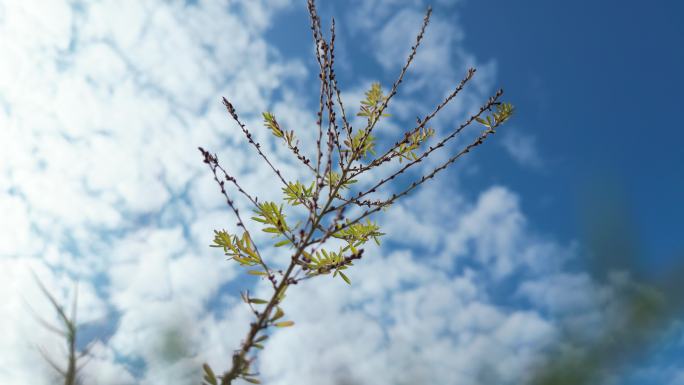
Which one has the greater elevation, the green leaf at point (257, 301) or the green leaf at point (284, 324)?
the green leaf at point (257, 301)

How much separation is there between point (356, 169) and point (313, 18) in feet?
5.06

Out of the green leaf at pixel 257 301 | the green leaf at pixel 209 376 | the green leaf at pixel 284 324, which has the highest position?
the green leaf at pixel 257 301

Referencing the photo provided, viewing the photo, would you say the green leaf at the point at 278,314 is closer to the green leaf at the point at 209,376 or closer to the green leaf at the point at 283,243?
the green leaf at the point at 209,376

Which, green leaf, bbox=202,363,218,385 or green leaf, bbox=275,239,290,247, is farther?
green leaf, bbox=275,239,290,247

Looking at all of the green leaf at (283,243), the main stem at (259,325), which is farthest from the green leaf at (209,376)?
the green leaf at (283,243)

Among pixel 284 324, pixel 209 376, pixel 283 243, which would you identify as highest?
pixel 283 243

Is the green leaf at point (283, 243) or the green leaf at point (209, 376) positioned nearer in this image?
the green leaf at point (209, 376)

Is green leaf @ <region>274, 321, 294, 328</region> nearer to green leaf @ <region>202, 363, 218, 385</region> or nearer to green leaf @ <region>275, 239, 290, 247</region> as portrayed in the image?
green leaf @ <region>202, 363, 218, 385</region>

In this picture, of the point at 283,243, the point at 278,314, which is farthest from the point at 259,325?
the point at 283,243

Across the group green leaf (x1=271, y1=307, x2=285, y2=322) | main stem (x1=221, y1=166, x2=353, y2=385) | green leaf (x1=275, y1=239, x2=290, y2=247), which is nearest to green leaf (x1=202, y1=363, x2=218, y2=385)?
main stem (x1=221, y1=166, x2=353, y2=385)

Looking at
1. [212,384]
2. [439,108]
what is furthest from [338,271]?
[439,108]

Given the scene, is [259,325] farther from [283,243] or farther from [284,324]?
[283,243]

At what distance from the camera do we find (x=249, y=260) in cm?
405

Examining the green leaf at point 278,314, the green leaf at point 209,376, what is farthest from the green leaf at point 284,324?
the green leaf at point 209,376
